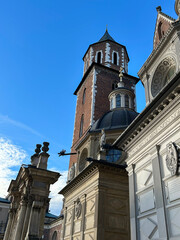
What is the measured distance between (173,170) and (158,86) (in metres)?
5.27

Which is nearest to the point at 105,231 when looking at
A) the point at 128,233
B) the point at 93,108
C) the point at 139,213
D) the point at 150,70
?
the point at 128,233

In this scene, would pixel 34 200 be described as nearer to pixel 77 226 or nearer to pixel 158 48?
pixel 77 226

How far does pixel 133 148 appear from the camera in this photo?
10273 mm

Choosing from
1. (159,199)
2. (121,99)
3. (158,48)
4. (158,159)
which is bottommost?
(159,199)

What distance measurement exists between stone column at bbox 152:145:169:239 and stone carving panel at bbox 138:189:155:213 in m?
0.34

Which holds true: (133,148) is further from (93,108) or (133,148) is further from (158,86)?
(93,108)

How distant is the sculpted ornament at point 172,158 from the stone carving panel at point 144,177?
46.2 inches

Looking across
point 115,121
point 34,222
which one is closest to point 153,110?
point 34,222

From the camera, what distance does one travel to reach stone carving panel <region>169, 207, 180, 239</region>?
22.1 ft

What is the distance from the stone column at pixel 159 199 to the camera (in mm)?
7199

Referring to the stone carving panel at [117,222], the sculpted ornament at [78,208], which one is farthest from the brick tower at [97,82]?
the stone carving panel at [117,222]

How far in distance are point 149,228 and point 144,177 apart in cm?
183

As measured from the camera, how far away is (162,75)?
11430 mm

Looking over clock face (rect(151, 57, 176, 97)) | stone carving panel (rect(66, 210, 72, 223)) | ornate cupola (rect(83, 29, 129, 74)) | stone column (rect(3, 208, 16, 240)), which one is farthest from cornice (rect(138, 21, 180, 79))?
ornate cupola (rect(83, 29, 129, 74))
